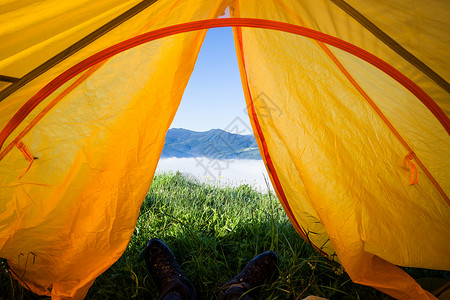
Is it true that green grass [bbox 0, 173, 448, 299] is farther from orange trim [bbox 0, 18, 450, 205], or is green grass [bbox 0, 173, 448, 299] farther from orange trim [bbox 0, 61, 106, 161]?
orange trim [bbox 0, 18, 450, 205]

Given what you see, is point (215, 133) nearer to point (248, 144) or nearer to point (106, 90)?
point (248, 144)

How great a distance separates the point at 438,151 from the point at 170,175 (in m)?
2.66

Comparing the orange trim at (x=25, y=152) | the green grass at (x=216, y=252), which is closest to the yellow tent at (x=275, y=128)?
the orange trim at (x=25, y=152)

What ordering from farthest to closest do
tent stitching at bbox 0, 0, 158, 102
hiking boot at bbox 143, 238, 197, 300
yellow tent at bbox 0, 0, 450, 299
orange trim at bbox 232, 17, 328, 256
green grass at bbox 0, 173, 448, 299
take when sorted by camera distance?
orange trim at bbox 232, 17, 328, 256
green grass at bbox 0, 173, 448, 299
hiking boot at bbox 143, 238, 197, 300
yellow tent at bbox 0, 0, 450, 299
tent stitching at bbox 0, 0, 158, 102

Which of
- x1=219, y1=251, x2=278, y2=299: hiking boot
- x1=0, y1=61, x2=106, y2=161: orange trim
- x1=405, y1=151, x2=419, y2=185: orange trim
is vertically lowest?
x1=219, y1=251, x2=278, y2=299: hiking boot

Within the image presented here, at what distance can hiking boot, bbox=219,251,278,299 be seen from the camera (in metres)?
1.22

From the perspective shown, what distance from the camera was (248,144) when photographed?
2746 mm

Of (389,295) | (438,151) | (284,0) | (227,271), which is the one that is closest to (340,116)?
(438,151)

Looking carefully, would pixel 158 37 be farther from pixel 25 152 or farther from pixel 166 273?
pixel 166 273

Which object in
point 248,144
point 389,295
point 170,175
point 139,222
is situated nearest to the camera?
point 389,295

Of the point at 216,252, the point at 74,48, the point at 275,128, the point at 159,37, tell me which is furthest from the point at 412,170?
the point at 74,48

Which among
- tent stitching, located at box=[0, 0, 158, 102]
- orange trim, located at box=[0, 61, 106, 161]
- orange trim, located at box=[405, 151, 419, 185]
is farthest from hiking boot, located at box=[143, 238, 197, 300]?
orange trim, located at box=[405, 151, 419, 185]

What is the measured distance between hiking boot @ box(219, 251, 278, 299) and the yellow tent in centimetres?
37

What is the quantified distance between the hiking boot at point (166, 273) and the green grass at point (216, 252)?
66mm
